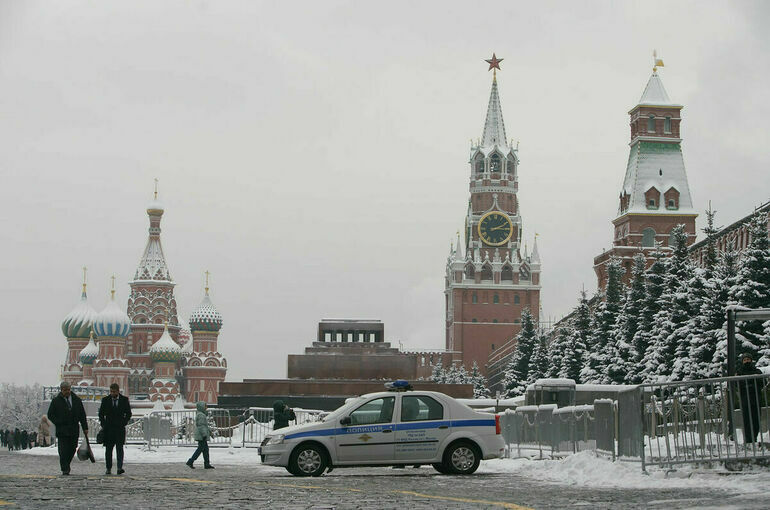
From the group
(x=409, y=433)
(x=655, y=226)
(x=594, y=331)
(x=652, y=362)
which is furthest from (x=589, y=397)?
(x=655, y=226)

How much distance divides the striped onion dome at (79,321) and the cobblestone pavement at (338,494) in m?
130

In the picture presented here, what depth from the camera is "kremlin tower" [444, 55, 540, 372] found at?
142375 mm

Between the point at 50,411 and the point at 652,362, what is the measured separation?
90.2 feet

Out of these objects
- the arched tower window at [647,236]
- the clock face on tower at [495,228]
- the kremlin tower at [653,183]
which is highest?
the clock face on tower at [495,228]

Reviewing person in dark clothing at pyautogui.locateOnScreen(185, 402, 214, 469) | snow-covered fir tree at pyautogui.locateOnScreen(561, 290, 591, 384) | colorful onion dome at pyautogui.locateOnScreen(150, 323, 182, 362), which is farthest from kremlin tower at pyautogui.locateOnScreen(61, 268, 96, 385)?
person in dark clothing at pyautogui.locateOnScreen(185, 402, 214, 469)

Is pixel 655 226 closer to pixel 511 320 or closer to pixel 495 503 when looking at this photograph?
pixel 511 320

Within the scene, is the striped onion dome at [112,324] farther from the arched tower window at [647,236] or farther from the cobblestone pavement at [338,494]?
the cobblestone pavement at [338,494]

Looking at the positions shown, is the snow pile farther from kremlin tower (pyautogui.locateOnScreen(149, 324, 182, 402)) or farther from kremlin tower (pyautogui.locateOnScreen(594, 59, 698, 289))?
kremlin tower (pyautogui.locateOnScreen(149, 324, 182, 402))

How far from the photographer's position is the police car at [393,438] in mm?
19375

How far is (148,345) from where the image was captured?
475 ft

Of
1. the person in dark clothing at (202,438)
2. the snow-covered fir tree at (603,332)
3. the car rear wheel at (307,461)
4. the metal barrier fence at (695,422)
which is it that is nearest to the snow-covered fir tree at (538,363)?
the snow-covered fir tree at (603,332)

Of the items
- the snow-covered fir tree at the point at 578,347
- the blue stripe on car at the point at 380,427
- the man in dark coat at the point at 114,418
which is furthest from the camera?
the snow-covered fir tree at the point at 578,347

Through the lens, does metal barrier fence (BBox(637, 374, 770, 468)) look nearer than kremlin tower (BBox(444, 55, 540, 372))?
Yes

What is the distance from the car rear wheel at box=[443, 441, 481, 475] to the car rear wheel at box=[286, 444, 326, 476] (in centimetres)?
196
